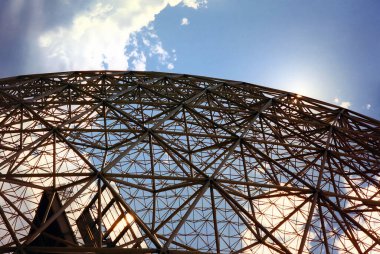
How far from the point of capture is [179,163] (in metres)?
17.3

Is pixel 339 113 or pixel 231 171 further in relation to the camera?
pixel 231 171

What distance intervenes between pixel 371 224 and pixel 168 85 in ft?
62.0

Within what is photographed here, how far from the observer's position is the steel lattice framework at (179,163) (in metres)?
13.4

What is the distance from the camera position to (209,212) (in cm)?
3384

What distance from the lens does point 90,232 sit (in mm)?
22047

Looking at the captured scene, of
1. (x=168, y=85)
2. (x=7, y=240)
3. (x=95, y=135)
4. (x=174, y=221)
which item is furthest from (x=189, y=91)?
(x=7, y=240)

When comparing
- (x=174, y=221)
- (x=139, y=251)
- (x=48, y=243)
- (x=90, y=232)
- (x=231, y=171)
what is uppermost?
(x=231, y=171)

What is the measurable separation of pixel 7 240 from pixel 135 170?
12.2 meters

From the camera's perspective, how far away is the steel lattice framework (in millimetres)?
13414

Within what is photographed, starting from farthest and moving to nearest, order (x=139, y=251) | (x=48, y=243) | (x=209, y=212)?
(x=209, y=212) → (x=48, y=243) → (x=139, y=251)

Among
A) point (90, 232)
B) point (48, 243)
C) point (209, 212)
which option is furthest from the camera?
point (209, 212)

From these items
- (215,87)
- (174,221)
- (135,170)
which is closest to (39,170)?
(135,170)

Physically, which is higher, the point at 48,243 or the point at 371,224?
the point at 371,224

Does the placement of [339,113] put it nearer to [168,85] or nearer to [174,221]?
[168,85]
